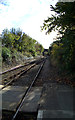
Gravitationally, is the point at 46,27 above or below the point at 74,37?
above

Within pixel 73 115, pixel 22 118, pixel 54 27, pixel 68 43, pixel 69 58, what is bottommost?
pixel 22 118

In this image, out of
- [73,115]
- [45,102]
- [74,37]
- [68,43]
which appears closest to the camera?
[73,115]

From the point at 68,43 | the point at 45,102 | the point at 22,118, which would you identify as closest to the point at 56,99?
the point at 45,102

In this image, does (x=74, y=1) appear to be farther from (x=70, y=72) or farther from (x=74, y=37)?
(x=70, y=72)

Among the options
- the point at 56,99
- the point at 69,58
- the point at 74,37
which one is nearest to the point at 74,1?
the point at 74,37

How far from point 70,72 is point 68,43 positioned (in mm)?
1412

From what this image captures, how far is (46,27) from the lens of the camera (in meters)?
7.20

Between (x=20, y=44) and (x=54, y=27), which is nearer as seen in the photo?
(x=54, y=27)

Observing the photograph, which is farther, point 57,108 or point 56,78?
point 56,78

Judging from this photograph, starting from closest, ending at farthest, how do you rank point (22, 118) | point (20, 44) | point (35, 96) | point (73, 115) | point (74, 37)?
point (73, 115)
point (22, 118)
point (35, 96)
point (74, 37)
point (20, 44)

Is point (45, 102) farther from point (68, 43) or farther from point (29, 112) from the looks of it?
point (68, 43)

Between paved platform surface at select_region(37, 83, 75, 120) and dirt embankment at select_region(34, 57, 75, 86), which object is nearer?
paved platform surface at select_region(37, 83, 75, 120)

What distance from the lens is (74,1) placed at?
430 cm

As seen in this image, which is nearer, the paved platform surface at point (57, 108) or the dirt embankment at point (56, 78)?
the paved platform surface at point (57, 108)
